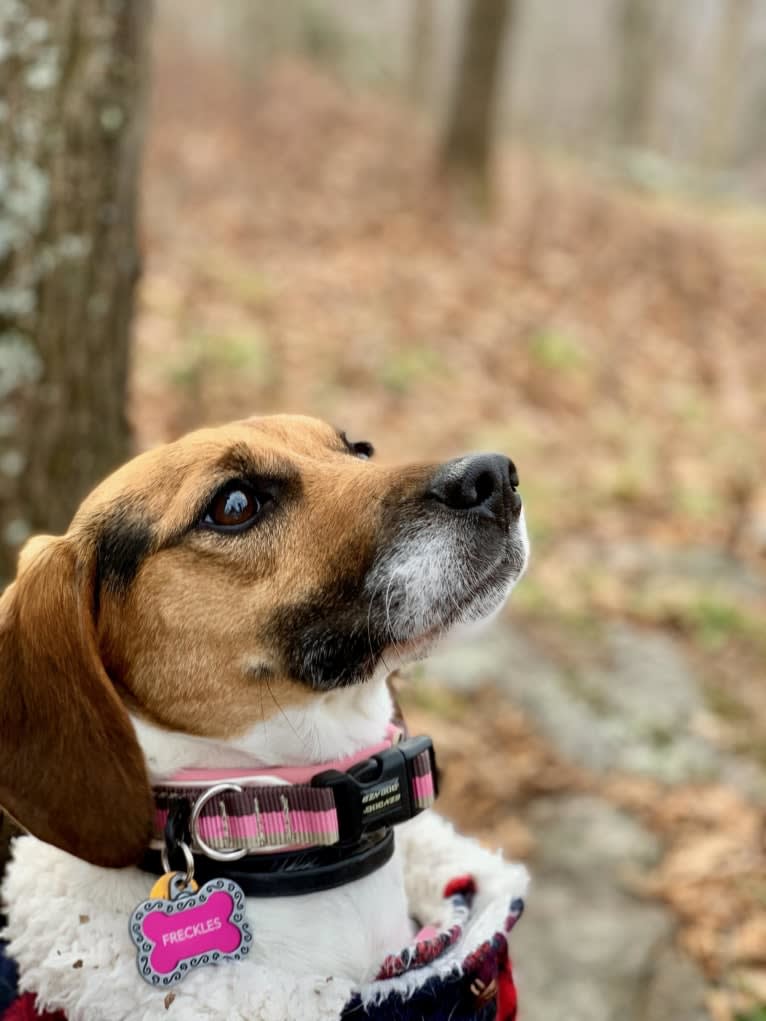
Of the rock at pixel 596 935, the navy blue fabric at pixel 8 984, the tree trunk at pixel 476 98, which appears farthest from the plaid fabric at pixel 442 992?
the tree trunk at pixel 476 98

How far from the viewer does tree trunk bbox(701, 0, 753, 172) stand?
20.1 m

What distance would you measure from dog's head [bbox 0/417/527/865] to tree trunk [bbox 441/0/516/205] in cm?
1029

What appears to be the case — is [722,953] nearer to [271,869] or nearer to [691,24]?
[271,869]

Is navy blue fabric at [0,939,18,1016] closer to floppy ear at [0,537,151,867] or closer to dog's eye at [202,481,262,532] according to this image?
floppy ear at [0,537,151,867]

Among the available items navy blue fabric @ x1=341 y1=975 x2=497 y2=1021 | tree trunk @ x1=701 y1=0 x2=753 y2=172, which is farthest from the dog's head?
tree trunk @ x1=701 y1=0 x2=753 y2=172

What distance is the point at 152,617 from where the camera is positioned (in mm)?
2354

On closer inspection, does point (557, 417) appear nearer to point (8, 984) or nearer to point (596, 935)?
point (596, 935)

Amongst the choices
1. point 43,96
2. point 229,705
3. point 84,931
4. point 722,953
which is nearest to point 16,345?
point 43,96

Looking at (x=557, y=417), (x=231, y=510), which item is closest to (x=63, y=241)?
(x=231, y=510)

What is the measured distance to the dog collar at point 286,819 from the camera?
218 centimetres

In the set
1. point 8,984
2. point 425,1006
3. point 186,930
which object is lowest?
point 8,984

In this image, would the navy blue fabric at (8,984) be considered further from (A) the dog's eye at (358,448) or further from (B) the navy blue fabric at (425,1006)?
(A) the dog's eye at (358,448)

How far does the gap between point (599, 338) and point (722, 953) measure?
25.1 ft

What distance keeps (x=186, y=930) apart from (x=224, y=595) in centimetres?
74
